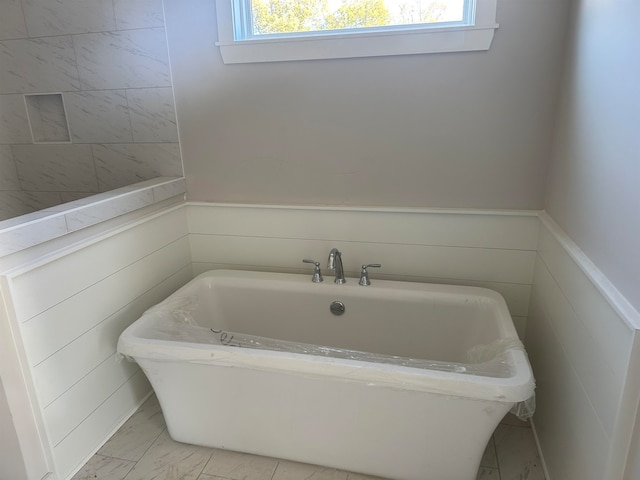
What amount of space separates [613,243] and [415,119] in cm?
103

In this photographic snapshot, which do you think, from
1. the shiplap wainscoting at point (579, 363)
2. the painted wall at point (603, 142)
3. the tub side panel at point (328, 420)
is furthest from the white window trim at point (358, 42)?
the tub side panel at point (328, 420)

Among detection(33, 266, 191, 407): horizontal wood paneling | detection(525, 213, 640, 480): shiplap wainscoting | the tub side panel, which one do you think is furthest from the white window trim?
the tub side panel

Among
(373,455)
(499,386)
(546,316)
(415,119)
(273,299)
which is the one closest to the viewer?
(499,386)

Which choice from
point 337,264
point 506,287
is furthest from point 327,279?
point 506,287

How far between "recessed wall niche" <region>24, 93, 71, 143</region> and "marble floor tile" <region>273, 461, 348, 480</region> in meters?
2.05

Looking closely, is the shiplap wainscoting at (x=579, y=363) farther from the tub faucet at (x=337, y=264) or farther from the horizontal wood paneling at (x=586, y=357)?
the tub faucet at (x=337, y=264)

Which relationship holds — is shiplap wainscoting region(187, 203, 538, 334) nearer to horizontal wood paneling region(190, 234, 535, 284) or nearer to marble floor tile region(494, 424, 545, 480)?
horizontal wood paneling region(190, 234, 535, 284)

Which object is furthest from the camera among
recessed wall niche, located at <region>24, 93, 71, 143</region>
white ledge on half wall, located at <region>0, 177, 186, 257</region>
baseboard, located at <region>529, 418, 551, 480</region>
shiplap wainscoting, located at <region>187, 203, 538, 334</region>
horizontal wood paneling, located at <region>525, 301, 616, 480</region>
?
recessed wall niche, located at <region>24, 93, 71, 143</region>

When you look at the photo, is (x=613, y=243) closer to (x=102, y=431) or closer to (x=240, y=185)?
(x=240, y=185)

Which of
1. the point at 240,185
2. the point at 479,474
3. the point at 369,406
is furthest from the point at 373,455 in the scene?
the point at 240,185

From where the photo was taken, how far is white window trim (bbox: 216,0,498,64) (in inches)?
71.1

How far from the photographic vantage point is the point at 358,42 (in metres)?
1.92

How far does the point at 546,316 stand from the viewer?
1.79 meters

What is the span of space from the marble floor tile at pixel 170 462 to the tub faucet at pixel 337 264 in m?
0.94
